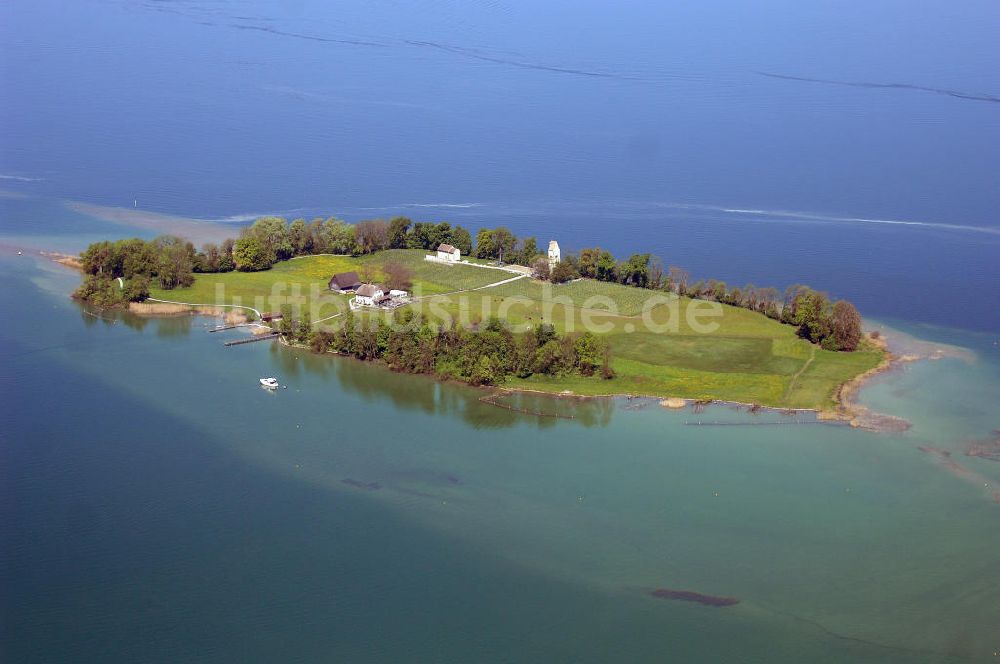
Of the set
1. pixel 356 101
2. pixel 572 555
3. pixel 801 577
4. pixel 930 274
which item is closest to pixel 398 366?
pixel 572 555

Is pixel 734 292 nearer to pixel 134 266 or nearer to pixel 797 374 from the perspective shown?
pixel 797 374

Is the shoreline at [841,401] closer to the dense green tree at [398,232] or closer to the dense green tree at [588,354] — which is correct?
the dense green tree at [588,354]

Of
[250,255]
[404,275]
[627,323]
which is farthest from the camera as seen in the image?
[250,255]

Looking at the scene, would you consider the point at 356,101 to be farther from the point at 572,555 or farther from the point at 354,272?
the point at 572,555

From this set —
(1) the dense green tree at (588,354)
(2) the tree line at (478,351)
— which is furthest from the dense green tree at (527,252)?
(1) the dense green tree at (588,354)

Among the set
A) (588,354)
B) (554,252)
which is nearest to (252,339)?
(588,354)

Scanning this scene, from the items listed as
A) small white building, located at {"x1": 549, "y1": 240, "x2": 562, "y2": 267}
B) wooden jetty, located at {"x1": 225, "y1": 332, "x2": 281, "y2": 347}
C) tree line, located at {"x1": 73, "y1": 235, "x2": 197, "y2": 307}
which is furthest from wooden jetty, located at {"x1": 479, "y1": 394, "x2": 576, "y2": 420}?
tree line, located at {"x1": 73, "y1": 235, "x2": 197, "y2": 307}

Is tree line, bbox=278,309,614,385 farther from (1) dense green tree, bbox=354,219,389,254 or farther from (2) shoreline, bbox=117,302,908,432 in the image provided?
(1) dense green tree, bbox=354,219,389,254
